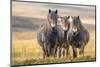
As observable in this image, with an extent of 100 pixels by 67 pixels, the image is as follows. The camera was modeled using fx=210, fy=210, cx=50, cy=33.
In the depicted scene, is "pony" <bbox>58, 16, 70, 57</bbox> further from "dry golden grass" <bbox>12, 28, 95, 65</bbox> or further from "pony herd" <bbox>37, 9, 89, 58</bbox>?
"dry golden grass" <bbox>12, 28, 95, 65</bbox>

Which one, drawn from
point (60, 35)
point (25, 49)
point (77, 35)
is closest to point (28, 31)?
point (25, 49)

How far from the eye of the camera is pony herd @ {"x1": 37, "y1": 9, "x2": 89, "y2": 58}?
247 centimetres

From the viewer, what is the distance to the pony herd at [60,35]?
8.11 ft

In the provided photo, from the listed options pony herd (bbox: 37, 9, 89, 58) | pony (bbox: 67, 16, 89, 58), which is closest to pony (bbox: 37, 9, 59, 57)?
pony herd (bbox: 37, 9, 89, 58)

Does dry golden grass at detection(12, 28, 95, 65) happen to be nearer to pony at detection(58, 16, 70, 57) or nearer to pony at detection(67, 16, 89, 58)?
pony at detection(58, 16, 70, 57)

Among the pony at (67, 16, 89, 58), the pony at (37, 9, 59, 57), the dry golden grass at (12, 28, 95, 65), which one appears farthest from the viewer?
the pony at (67, 16, 89, 58)

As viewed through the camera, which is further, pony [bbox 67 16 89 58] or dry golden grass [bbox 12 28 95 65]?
pony [bbox 67 16 89 58]

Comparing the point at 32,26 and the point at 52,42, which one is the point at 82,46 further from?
the point at 32,26

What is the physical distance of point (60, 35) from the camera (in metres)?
2.54

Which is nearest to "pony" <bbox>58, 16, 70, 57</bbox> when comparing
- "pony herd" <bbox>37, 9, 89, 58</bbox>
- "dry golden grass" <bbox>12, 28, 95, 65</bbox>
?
"pony herd" <bbox>37, 9, 89, 58</bbox>

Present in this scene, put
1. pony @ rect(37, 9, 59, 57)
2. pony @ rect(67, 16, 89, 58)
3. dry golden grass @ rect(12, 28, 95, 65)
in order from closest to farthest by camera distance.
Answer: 1. dry golden grass @ rect(12, 28, 95, 65)
2. pony @ rect(37, 9, 59, 57)
3. pony @ rect(67, 16, 89, 58)

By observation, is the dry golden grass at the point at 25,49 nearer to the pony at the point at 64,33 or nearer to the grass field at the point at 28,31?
the grass field at the point at 28,31

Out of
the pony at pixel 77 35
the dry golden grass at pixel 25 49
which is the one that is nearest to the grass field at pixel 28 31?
the dry golden grass at pixel 25 49

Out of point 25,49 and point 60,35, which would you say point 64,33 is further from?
point 25,49
